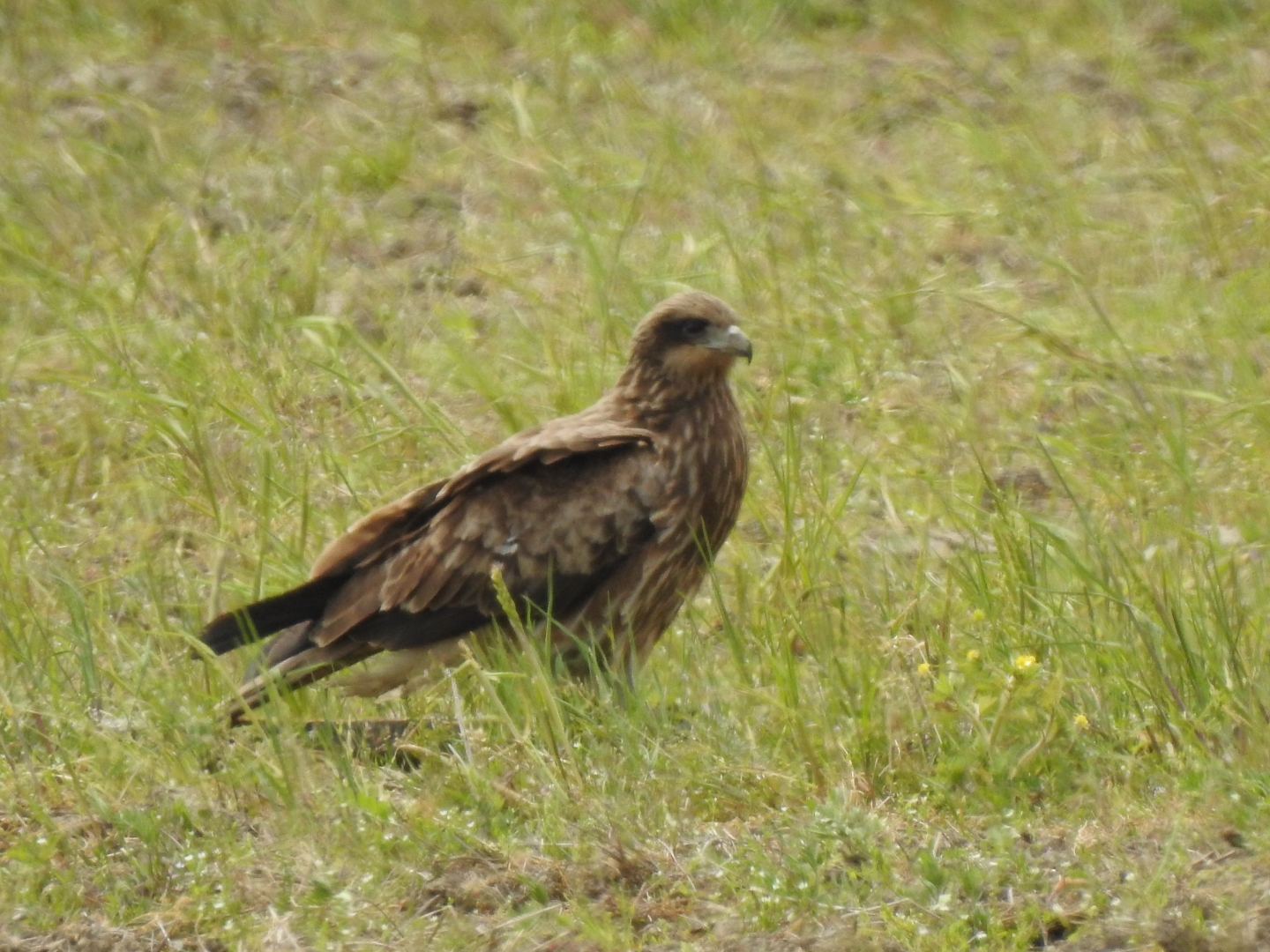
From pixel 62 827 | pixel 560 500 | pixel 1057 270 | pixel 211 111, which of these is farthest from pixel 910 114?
pixel 62 827

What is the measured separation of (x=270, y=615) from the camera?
5.77 m

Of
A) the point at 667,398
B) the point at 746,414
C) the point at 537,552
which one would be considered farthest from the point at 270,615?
the point at 746,414

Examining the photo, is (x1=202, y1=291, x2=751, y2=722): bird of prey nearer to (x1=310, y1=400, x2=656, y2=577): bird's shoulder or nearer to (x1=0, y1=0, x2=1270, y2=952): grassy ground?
(x1=310, y1=400, x2=656, y2=577): bird's shoulder

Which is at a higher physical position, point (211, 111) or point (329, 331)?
point (211, 111)

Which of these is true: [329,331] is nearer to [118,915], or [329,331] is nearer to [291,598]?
[291,598]

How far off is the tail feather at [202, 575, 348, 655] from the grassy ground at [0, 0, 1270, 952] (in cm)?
17

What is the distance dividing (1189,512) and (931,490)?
1437 millimetres

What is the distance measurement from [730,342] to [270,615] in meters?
1.47

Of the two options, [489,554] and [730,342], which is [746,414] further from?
[489,554]

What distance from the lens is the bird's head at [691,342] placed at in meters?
6.23

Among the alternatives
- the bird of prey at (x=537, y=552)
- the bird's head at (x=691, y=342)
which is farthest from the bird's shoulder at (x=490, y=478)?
the bird's head at (x=691, y=342)

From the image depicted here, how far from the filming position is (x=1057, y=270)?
842cm

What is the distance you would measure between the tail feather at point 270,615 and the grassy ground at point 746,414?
6.5 inches

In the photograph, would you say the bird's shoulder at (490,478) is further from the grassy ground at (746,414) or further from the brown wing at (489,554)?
the grassy ground at (746,414)
